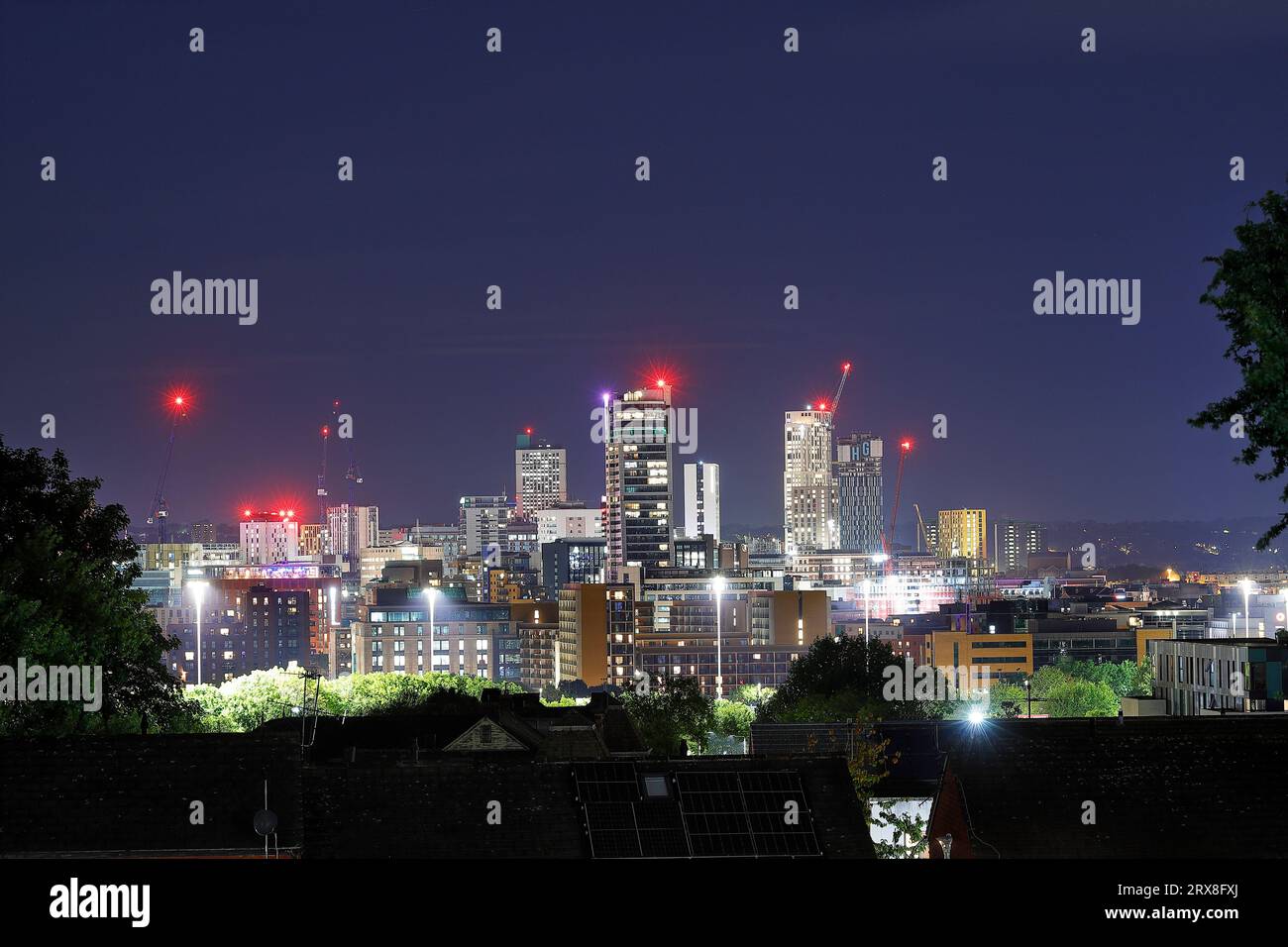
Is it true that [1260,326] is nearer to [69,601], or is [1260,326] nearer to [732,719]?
[69,601]

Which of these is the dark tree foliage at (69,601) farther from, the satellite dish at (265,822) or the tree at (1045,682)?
the tree at (1045,682)

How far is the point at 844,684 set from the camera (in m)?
113

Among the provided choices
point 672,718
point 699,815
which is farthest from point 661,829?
point 672,718

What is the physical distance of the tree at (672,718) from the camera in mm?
79500

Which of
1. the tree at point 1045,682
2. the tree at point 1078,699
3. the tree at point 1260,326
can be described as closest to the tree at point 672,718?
the tree at point 1078,699

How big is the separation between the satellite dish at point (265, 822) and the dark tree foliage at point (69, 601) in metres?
8.63

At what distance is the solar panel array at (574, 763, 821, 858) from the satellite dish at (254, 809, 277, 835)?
5.00 metres

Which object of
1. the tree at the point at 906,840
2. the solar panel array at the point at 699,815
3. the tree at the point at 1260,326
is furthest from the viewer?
the tree at the point at 906,840

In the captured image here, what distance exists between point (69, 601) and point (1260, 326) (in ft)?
86.8

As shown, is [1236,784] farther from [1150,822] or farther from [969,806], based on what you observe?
[969,806]

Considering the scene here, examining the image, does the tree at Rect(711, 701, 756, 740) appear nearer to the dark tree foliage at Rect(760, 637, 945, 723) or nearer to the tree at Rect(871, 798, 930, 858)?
the dark tree foliage at Rect(760, 637, 945, 723)

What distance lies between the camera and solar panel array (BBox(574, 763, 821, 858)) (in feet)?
85.0

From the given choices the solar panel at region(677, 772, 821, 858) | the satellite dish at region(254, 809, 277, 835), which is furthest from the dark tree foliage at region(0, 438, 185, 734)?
the solar panel at region(677, 772, 821, 858)
